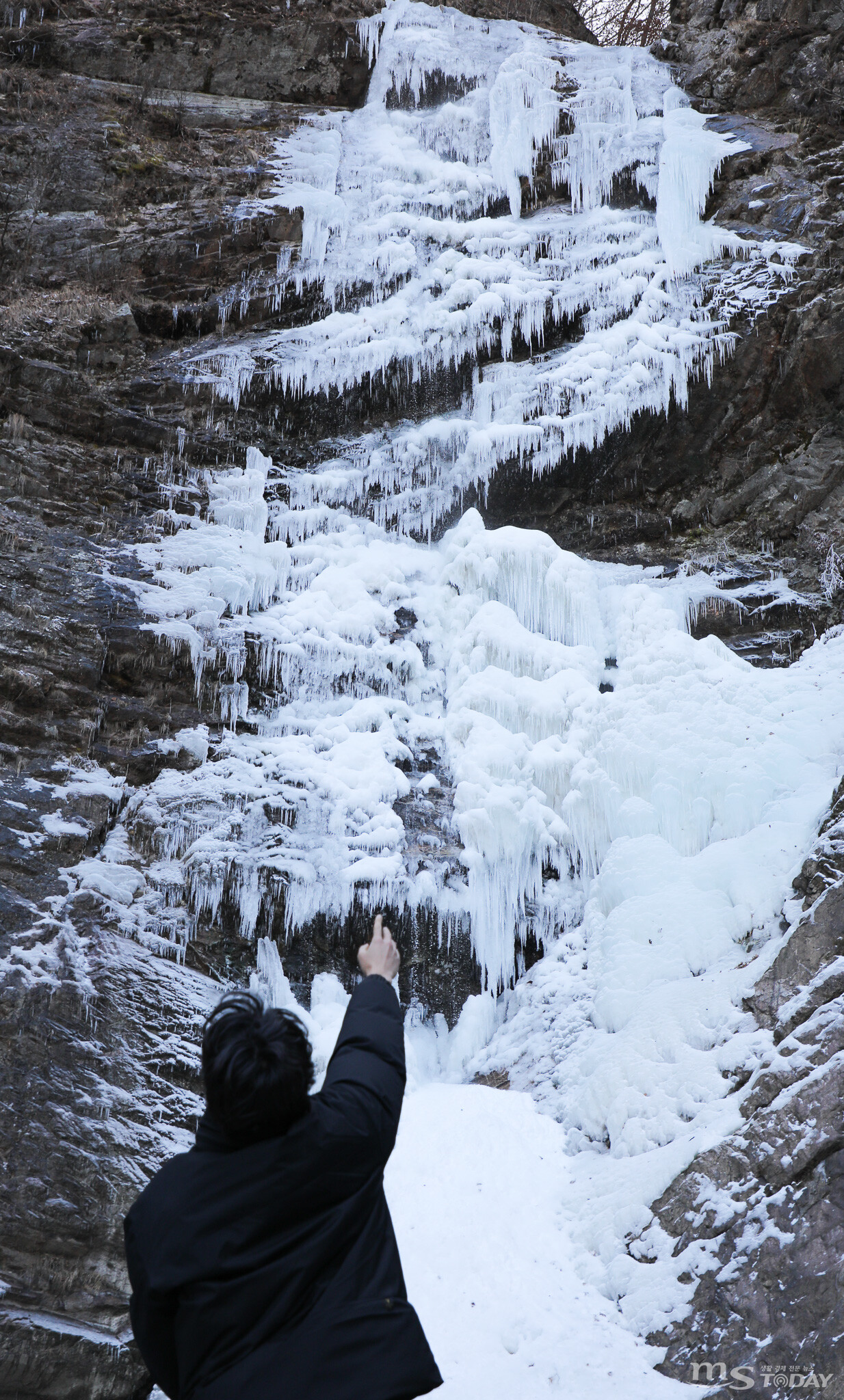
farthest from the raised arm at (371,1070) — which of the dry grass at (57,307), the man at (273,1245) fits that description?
the dry grass at (57,307)

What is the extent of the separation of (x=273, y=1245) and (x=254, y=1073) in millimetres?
260

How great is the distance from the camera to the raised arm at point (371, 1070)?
1.69m

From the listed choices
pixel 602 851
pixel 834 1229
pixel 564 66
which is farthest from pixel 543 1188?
pixel 564 66

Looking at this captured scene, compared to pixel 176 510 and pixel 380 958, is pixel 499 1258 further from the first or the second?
pixel 176 510

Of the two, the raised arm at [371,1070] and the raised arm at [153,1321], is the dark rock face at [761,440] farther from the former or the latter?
the raised arm at [153,1321]

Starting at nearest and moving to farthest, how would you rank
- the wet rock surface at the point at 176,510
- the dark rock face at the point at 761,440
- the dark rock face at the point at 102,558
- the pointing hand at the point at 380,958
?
the pointing hand at the point at 380,958
the wet rock surface at the point at 176,510
the dark rock face at the point at 102,558
the dark rock face at the point at 761,440

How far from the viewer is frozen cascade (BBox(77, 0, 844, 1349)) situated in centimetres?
559

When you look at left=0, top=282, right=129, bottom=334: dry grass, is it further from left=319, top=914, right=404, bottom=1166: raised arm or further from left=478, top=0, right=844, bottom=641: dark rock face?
left=319, top=914, right=404, bottom=1166: raised arm

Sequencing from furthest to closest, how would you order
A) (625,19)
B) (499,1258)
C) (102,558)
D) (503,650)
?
(625,19) → (102,558) → (503,650) → (499,1258)

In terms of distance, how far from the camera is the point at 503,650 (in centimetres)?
778

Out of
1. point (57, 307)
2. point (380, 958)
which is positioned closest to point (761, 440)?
point (57, 307)

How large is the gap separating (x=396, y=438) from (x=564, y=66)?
533cm

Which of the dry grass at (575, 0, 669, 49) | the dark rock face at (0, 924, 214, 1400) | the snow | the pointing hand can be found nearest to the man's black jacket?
the pointing hand

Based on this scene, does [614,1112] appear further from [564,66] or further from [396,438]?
[564,66]
